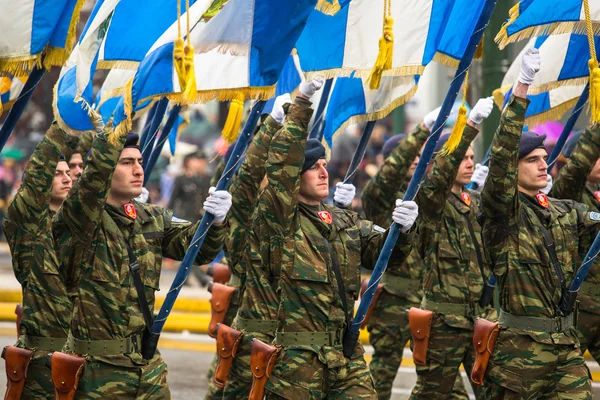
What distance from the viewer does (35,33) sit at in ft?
23.5

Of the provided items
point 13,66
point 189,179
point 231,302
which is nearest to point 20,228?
point 13,66

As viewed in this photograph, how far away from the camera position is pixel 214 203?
6.75 meters

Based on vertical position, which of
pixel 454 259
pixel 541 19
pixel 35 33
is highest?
pixel 541 19

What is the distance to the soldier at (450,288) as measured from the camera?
8.38m

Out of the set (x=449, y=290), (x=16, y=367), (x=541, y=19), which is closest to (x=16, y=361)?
(x=16, y=367)

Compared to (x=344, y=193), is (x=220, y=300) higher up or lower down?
lower down

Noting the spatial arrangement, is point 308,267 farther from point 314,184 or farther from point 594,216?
point 594,216

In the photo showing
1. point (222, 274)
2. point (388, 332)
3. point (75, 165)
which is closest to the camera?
point (75, 165)

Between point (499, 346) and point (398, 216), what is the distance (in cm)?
100

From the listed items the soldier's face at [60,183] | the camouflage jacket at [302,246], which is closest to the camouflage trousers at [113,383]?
the camouflage jacket at [302,246]

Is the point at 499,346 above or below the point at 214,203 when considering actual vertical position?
below

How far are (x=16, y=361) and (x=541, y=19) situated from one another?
369 cm

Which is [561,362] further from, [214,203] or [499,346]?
[214,203]

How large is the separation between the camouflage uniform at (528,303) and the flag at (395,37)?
5.06ft
